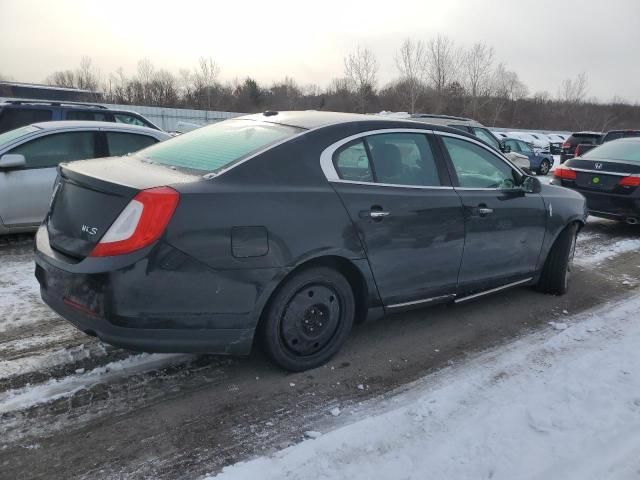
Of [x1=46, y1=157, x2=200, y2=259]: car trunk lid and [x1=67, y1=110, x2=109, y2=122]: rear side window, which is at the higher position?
[x1=67, y1=110, x2=109, y2=122]: rear side window

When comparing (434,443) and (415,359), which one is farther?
(415,359)

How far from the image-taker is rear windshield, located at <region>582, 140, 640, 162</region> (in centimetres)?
800

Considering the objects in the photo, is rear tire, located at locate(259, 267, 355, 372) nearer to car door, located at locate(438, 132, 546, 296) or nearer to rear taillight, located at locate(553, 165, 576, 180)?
car door, located at locate(438, 132, 546, 296)

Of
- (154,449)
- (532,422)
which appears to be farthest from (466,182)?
(154,449)

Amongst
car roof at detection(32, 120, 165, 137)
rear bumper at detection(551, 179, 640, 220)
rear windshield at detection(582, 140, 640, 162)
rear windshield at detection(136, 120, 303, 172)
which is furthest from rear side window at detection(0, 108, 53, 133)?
rear windshield at detection(582, 140, 640, 162)

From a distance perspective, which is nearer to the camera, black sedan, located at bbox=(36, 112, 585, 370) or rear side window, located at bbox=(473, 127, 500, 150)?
black sedan, located at bbox=(36, 112, 585, 370)

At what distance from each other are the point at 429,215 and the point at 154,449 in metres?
2.36

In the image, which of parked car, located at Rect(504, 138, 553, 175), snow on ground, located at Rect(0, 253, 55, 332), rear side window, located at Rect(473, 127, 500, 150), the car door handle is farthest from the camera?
parked car, located at Rect(504, 138, 553, 175)

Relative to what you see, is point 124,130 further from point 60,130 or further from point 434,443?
point 434,443

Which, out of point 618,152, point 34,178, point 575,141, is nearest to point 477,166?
point 34,178

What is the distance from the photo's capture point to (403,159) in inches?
149

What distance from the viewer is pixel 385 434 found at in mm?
2775

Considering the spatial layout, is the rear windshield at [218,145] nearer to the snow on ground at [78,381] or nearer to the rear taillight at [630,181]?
the snow on ground at [78,381]

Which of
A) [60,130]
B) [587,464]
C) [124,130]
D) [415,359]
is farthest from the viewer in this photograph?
[124,130]
